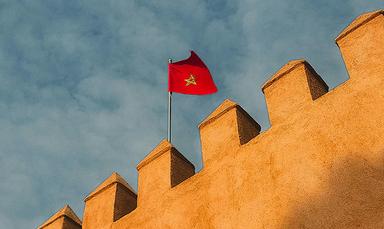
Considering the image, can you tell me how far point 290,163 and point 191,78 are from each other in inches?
144

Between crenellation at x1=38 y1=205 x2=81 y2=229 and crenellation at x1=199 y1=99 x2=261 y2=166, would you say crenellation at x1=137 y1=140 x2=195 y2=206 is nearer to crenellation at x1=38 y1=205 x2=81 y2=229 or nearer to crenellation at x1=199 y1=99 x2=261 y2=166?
crenellation at x1=199 y1=99 x2=261 y2=166

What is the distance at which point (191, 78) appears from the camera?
791 cm

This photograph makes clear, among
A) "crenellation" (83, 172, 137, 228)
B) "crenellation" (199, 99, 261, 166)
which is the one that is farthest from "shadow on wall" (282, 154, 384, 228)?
"crenellation" (83, 172, 137, 228)

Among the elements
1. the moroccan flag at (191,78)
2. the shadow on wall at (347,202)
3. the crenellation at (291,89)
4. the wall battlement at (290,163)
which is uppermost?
the moroccan flag at (191,78)

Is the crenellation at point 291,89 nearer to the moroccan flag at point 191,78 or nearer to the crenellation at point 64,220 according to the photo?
the moroccan flag at point 191,78

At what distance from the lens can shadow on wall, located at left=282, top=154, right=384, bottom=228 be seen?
3.75 meters

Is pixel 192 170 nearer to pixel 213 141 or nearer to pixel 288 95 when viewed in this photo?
pixel 213 141

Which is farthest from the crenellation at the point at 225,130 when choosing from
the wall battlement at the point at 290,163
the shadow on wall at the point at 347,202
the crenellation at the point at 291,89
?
the shadow on wall at the point at 347,202

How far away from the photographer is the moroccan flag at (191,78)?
305 inches

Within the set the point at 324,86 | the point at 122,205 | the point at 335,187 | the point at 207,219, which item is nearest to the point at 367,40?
the point at 324,86

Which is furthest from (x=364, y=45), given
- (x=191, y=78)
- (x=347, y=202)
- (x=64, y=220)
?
(x=64, y=220)

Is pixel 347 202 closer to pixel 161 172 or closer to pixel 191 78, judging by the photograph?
pixel 161 172

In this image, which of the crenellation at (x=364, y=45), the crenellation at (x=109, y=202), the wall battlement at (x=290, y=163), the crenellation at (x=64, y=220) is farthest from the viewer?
the crenellation at (x=64, y=220)

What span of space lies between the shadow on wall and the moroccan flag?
376cm
